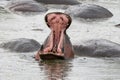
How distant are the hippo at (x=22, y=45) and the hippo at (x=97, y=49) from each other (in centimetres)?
76

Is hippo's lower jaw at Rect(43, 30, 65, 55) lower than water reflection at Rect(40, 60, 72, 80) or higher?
higher

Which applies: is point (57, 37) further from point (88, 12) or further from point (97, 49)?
point (88, 12)

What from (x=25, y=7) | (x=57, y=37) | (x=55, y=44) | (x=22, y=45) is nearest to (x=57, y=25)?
(x=57, y=37)

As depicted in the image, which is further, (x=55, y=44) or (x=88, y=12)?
(x=88, y=12)

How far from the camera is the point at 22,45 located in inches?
419

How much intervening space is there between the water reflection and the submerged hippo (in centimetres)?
16

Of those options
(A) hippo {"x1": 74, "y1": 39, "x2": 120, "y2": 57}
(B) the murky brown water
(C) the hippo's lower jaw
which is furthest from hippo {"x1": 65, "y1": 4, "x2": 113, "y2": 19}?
(C) the hippo's lower jaw

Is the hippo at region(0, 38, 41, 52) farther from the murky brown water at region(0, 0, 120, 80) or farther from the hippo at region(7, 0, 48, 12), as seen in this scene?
the hippo at region(7, 0, 48, 12)

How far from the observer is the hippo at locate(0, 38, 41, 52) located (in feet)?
34.7

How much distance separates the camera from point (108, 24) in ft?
49.4

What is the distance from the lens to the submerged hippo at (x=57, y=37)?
9469mm

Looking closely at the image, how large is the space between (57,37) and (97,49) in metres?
1.23

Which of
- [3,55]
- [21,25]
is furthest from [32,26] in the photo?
[3,55]

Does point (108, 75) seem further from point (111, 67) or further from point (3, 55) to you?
point (3, 55)
